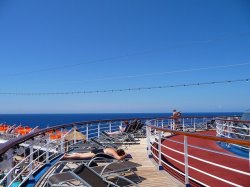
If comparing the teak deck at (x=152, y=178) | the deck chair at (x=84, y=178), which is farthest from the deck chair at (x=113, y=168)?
the deck chair at (x=84, y=178)

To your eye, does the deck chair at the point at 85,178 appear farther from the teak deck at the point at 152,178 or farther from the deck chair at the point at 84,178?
the teak deck at the point at 152,178

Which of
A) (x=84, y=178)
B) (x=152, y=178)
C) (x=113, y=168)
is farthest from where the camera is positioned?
(x=152, y=178)

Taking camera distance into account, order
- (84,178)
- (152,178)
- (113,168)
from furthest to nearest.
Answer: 1. (152,178)
2. (113,168)
3. (84,178)

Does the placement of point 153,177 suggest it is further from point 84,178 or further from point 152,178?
point 84,178

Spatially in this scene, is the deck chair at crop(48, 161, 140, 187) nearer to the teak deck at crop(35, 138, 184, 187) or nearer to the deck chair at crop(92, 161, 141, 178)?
the deck chair at crop(92, 161, 141, 178)

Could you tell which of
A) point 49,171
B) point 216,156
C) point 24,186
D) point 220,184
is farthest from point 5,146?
point 216,156

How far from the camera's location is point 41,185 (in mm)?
4684

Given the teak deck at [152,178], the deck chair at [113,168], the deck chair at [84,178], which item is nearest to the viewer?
the deck chair at [84,178]

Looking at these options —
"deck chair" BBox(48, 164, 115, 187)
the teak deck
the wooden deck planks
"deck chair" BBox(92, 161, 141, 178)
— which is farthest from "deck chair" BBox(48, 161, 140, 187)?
the wooden deck planks

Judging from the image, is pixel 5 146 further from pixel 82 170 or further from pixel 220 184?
pixel 220 184

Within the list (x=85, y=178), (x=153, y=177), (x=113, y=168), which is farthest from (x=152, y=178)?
(x=85, y=178)

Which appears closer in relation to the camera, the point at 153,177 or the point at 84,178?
the point at 84,178

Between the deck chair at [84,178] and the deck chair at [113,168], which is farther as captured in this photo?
the deck chair at [113,168]

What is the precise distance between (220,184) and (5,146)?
120 inches
